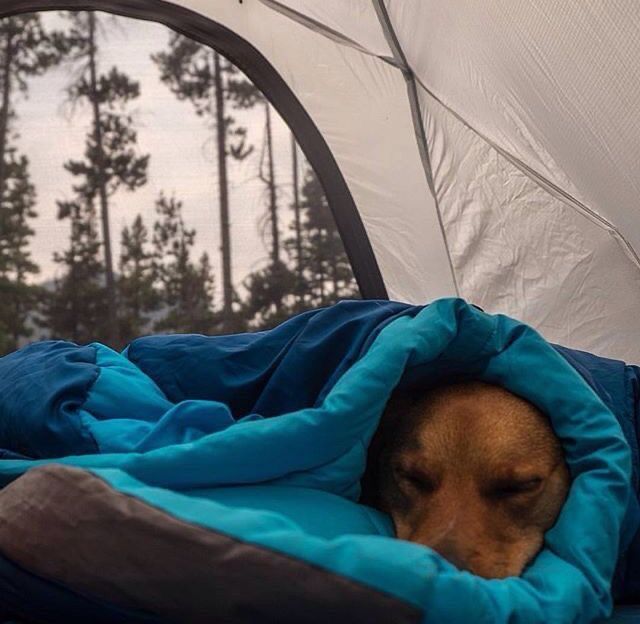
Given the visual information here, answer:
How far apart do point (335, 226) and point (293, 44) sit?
0.76 meters

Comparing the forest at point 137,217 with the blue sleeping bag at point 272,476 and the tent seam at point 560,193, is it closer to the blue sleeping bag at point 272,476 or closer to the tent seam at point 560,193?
the tent seam at point 560,193

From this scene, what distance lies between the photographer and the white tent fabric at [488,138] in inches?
70.7

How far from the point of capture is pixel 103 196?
3734 millimetres

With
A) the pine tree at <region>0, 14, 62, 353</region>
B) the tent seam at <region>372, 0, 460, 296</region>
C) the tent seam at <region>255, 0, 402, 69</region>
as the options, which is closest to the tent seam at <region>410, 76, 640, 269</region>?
the tent seam at <region>372, 0, 460, 296</region>

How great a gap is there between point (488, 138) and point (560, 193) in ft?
0.82

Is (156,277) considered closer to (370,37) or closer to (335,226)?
(335,226)

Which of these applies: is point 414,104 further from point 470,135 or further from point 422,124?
point 470,135

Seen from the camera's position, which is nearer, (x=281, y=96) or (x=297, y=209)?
(x=281, y=96)

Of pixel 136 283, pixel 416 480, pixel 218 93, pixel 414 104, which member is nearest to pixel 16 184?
pixel 136 283

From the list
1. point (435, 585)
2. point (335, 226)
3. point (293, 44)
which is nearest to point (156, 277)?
point (335, 226)

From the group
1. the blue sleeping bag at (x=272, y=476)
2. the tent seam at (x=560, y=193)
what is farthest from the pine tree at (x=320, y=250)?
the blue sleeping bag at (x=272, y=476)

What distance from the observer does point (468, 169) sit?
8.78 feet

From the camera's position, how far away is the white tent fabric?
1.80m

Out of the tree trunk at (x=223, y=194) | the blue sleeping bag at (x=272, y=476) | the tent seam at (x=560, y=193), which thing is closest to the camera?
the blue sleeping bag at (x=272, y=476)
